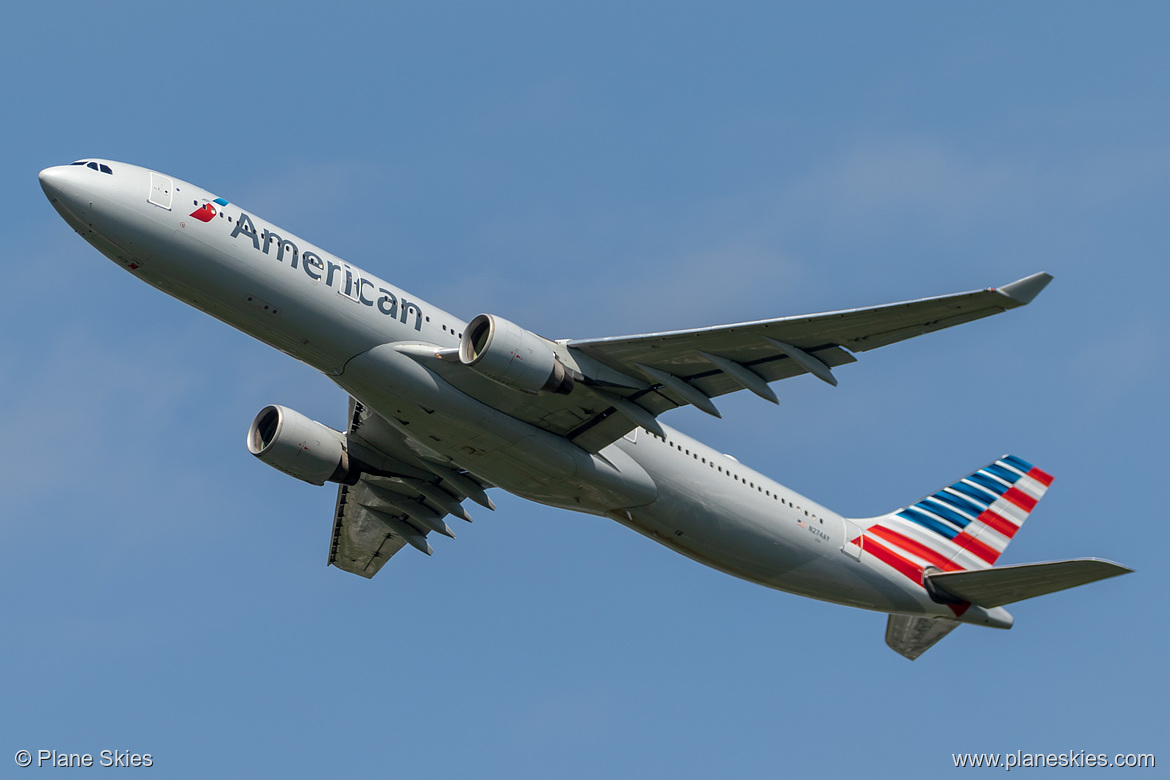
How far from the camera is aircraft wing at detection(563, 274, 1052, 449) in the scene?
25719 mm

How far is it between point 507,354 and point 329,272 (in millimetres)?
4542

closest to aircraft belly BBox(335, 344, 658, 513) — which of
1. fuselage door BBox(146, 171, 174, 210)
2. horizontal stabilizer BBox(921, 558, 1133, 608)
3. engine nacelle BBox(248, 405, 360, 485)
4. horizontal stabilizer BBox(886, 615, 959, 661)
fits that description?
engine nacelle BBox(248, 405, 360, 485)

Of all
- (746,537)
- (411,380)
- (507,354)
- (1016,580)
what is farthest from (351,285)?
(1016,580)

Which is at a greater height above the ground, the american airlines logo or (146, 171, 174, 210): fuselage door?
(146, 171, 174, 210): fuselage door

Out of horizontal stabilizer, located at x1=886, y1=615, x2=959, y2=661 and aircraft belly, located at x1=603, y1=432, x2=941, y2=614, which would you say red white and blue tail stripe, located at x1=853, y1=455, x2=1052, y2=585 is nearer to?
aircraft belly, located at x1=603, y1=432, x2=941, y2=614

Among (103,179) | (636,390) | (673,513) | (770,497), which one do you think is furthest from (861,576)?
(103,179)

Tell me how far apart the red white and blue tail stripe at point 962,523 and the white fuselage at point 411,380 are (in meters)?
2.22

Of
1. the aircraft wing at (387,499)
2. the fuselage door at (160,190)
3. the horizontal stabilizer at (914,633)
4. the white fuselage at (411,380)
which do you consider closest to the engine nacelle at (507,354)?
the white fuselage at (411,380)

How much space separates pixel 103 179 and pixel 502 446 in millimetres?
10581

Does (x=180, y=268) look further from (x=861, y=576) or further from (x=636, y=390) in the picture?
(x=861, y=576)

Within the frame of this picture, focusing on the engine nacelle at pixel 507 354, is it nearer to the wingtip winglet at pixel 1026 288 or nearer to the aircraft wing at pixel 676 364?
the aircraft wing at pixel 676 364

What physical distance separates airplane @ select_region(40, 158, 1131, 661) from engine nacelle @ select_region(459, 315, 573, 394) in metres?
0.04

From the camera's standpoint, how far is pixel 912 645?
38.0 metres

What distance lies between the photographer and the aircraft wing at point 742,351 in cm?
2572
